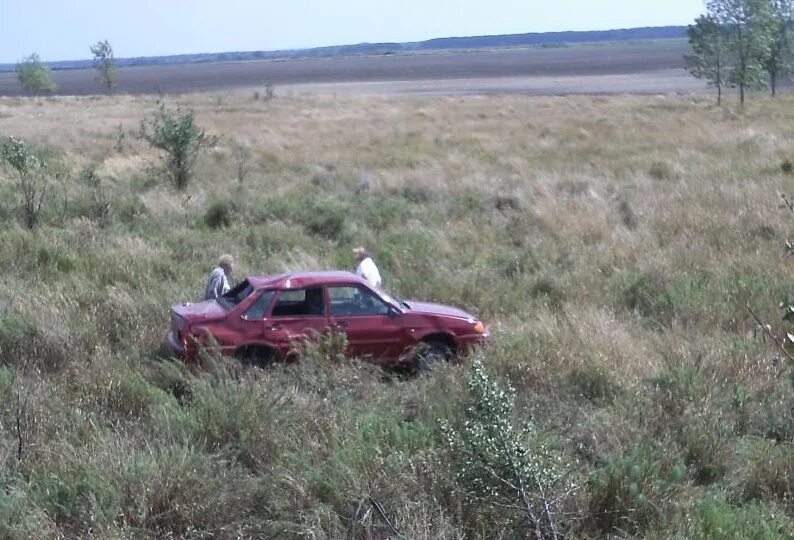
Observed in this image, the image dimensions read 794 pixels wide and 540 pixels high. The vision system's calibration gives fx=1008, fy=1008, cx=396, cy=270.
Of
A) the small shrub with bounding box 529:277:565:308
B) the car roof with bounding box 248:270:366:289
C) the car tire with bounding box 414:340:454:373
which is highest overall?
the car roof with bounding box 248:270:366:289

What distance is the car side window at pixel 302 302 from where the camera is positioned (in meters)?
10.4

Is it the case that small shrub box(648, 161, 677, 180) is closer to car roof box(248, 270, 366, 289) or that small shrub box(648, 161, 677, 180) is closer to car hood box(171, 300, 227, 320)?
car roof box(248, 270, 366, 289)

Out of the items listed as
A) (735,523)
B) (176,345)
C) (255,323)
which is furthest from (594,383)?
(176,345)

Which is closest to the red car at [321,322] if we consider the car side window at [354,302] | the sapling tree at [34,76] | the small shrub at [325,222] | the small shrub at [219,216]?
the car side window at [354,302]

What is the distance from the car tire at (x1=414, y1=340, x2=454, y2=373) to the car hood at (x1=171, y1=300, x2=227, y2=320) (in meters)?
2.03

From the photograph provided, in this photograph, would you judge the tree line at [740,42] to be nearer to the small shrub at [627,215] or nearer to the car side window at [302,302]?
the small shrub at [627,215]

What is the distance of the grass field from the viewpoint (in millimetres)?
6578

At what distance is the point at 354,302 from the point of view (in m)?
10.5

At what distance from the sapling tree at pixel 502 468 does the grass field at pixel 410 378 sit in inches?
4.4

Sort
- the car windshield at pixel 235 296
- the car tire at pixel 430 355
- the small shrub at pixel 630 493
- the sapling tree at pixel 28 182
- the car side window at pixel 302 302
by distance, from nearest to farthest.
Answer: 1. the small shrub at pixel 630 493
2. the car tire at pixel 430 355
3. the car side window at pixel 302 302
4. the car windshield at pixel 235 296
5. the sapling tree at pixel 28 182

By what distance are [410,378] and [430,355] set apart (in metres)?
0.32

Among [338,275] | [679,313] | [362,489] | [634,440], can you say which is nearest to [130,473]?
[362,489]

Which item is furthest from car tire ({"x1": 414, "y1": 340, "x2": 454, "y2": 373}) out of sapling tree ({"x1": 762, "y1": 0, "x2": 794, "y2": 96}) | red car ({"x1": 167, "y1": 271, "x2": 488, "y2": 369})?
sapling tree ({"x1": 762, "y1": 0, "x2": 794, "y2": 96})

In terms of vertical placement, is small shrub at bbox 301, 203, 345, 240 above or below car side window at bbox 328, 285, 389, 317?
below
